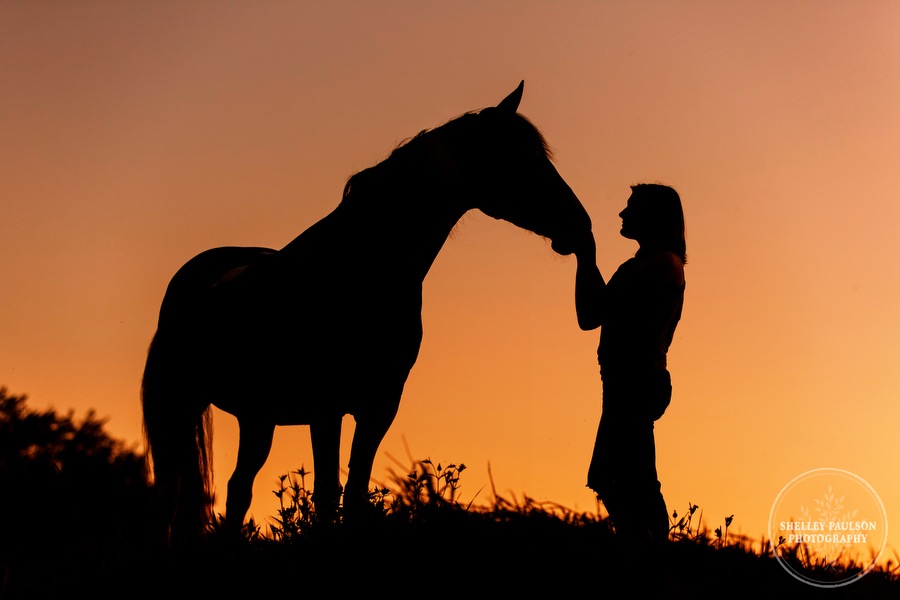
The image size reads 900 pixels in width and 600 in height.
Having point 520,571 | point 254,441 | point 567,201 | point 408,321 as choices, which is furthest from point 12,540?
point 520,571

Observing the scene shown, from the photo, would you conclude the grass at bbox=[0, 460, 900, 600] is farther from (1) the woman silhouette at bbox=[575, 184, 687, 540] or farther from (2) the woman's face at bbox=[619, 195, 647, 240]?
(2) the woman's face at bbox=[619, 195, 647, 240]

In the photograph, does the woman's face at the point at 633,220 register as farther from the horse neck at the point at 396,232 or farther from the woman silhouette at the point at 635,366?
the horse neck at the point at 396,232

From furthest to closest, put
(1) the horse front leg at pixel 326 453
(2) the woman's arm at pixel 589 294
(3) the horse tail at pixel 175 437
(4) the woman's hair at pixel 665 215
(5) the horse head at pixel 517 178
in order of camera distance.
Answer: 1. (3) the horse tail at pixel 175 437
2. (1) the horse front leg at pixel 326 453
3. (5) the horse head at pixel 517 178
4. (4) the woman's hair at pixel 665 215
5. (2) the woman's arm at pixel 589 294

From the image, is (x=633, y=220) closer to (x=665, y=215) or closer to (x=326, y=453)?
(x=665, y=215)

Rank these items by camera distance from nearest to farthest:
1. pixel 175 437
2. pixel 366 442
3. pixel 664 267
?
pixel 664 267 → pixel 366 442 → pixel 175 437

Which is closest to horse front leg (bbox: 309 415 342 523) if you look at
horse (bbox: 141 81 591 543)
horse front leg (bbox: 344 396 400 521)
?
horse (bbox: 141 81 591 543)

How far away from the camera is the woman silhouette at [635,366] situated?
5.18m

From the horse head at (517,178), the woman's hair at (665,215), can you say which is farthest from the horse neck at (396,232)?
the woman's hair at (665,215)

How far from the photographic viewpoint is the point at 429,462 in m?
5.03

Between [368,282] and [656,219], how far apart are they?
5.67 feet

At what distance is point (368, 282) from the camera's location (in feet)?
19.7

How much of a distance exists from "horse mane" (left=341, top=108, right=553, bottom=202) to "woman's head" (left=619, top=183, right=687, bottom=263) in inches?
29.6

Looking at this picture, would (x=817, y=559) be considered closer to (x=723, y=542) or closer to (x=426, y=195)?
(x=723, y=542)

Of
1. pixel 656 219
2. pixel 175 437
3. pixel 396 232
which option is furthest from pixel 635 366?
pixel 175 437
